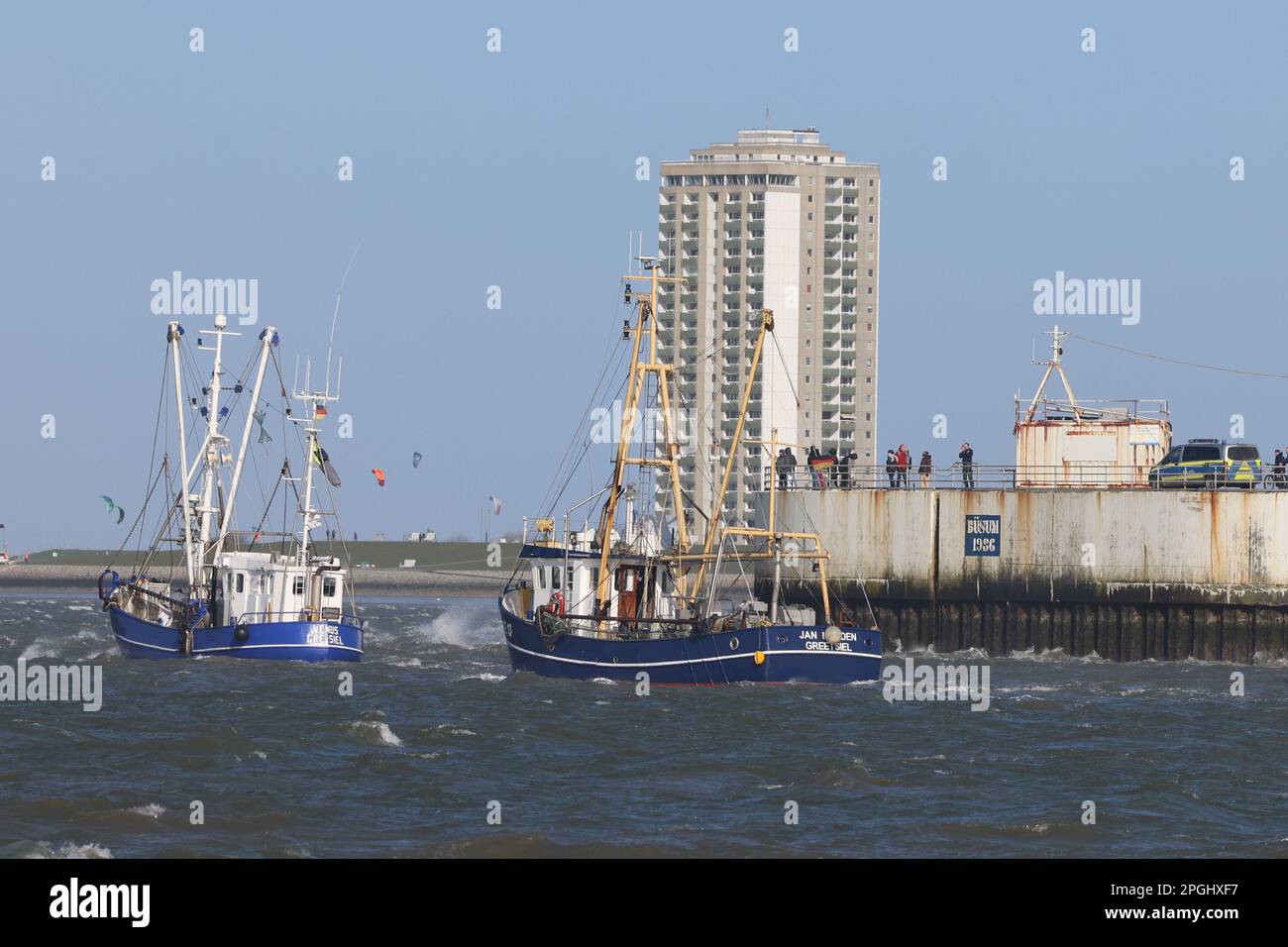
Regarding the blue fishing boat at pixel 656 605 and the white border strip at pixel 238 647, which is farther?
the white border strip at pixel 238 647

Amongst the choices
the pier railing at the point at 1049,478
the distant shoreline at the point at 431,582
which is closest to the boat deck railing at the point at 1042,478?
the pier railing at the point at 1049,478

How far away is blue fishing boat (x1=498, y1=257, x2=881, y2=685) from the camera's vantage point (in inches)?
1969

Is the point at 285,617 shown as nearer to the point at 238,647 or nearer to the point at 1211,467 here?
the point at 238,647

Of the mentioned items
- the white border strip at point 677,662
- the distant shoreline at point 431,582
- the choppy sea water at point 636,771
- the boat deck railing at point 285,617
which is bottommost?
the distant shoreline at point 431,582

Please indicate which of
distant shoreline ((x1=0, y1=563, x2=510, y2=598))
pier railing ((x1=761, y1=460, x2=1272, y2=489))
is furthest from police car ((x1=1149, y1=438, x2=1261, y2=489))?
distant shoreline ((x1=0, y1=563, x2=510, y2=598))

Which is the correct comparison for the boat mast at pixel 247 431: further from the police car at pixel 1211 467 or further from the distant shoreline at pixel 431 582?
the distant shoreline at pixel 431 582

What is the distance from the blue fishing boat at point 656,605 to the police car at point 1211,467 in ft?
37.0

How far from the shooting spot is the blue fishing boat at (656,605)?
5000cm

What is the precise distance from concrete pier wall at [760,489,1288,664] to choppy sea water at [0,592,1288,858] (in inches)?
361

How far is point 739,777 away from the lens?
32125 mm

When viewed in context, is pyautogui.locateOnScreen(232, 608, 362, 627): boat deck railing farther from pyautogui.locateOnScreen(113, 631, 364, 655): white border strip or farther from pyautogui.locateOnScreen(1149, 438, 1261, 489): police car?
pyautogui.locateOnScreen(1149, 438, 1261, 489): police car

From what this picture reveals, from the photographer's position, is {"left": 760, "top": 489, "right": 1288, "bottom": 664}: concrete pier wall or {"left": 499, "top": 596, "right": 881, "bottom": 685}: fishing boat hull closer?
{"left": 499, "top": 596, "right": 881, "bottom": 685}: fishing boat hull

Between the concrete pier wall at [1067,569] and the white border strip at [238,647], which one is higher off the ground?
the concrete pier wall at [1067,569]
